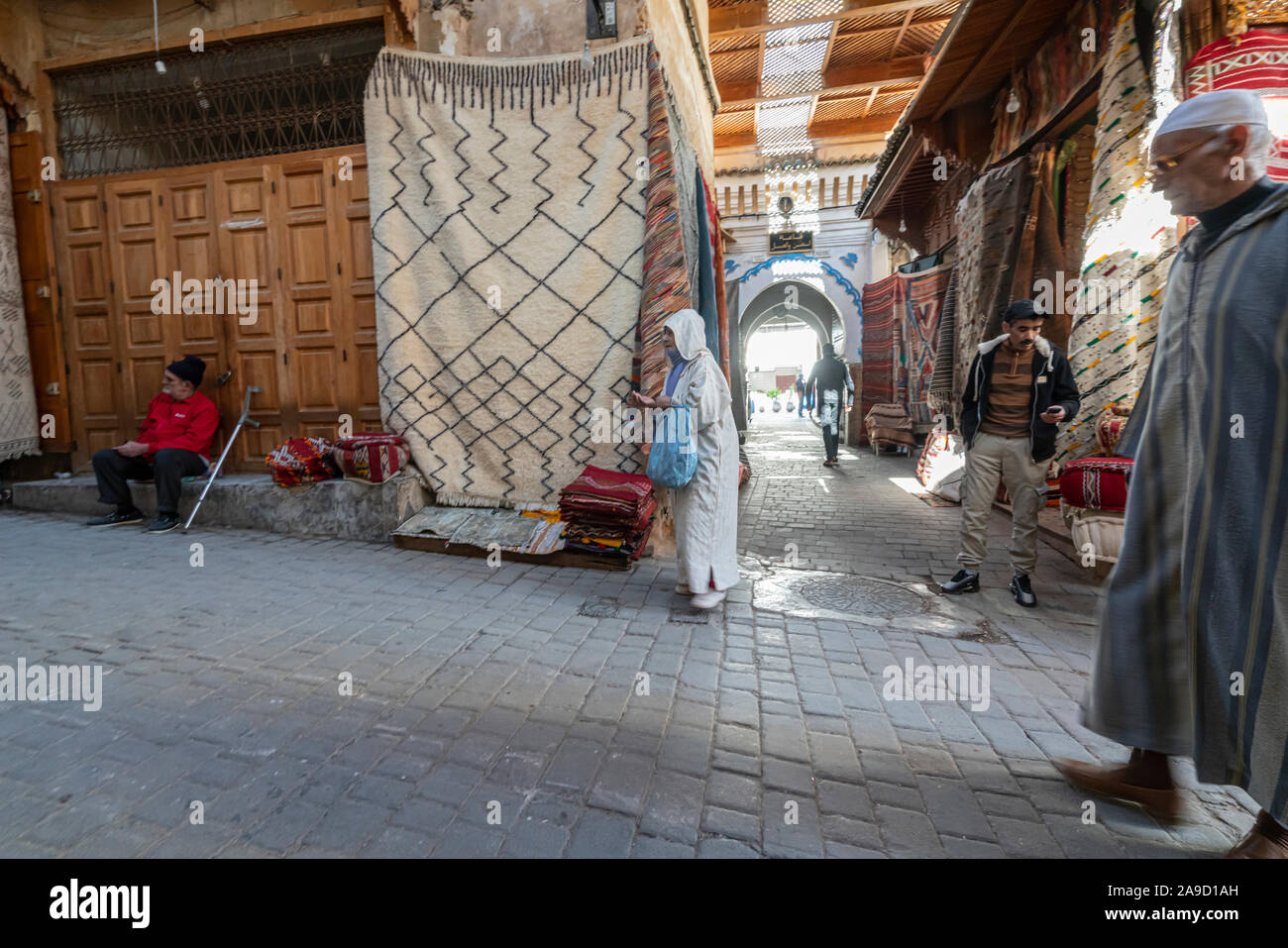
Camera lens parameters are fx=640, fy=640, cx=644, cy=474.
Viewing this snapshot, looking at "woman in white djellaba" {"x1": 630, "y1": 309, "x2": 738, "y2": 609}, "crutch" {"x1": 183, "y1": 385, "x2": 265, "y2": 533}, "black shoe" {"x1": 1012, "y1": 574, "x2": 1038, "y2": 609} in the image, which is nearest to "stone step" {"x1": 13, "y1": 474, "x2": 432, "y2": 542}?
"crutch" {"x1": 183, "y1": 385, "x2": 265, "y2": 533}

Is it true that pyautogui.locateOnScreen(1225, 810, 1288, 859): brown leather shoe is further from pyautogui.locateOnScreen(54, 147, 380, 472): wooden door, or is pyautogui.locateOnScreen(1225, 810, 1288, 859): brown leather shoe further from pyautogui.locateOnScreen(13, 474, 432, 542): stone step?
pyautogui.locateOnScreen(54, 147, 380, 472): wooden door

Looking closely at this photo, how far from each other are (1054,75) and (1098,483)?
3.97 meters

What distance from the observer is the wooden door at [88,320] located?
6227 millimetres

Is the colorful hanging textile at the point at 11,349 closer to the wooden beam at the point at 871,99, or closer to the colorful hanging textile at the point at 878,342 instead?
the wooden beam at the point at 871,99

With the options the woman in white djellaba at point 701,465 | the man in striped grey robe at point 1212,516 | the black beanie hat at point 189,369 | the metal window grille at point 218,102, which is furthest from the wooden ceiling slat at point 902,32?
the black beanie hat at point 189,369

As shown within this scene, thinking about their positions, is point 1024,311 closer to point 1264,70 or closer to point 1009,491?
point 1009,491

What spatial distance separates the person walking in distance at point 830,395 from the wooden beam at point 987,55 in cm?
454

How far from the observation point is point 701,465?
3801 mm

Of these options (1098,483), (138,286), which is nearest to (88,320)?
(138,286)

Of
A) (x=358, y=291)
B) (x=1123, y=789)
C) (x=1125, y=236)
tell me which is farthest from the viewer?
(x=358, y=291)

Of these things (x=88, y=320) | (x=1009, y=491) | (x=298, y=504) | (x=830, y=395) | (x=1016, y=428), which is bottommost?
(x=298, y=504)

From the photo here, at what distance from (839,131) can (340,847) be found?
1493 centimetres

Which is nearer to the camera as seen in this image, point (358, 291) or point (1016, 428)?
point (1016, 428)
